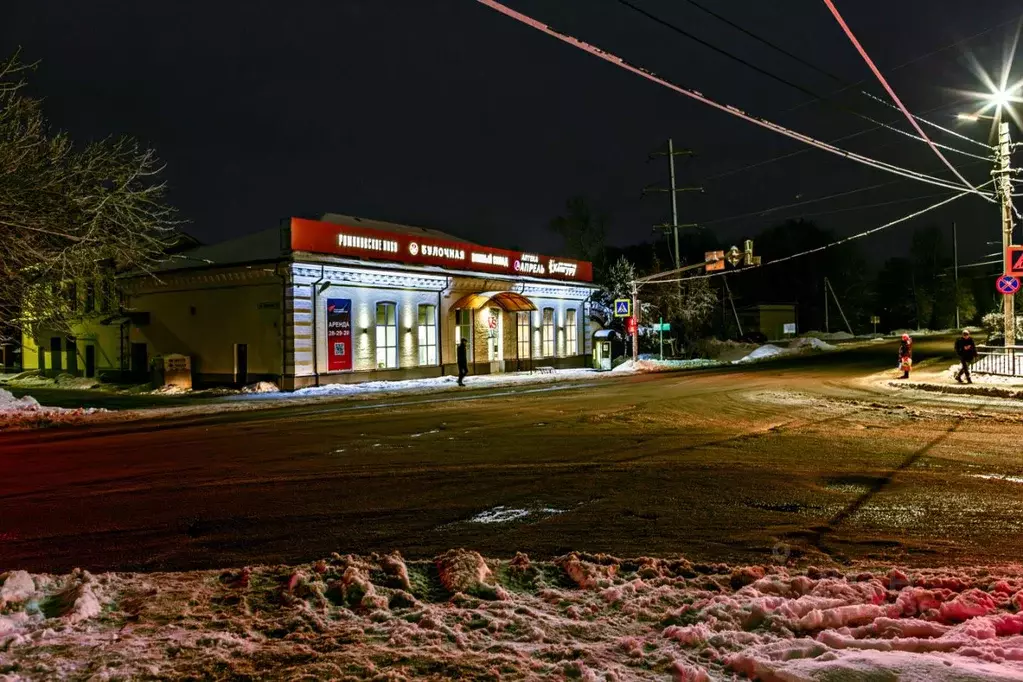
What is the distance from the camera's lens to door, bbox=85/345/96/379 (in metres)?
34.7

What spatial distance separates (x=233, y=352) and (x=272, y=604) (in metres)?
25.5

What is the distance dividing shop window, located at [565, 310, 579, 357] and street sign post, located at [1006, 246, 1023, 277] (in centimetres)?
2405

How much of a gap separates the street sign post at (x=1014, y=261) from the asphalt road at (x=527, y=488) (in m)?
5.86

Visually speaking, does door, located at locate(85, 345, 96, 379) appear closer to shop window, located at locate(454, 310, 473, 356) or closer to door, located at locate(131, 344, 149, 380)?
door, located at locate(131, 344, 149, 380)

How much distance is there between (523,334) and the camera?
3881 cm

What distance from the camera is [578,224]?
61.8 m

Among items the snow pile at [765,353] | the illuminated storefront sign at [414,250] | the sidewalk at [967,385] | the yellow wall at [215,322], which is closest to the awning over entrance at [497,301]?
the illuminated storefront sign at [414,250]

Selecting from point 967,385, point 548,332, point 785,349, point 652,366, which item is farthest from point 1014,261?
point 785,349

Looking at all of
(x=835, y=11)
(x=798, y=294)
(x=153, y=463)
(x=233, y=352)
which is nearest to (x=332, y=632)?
(x=153, y=463)

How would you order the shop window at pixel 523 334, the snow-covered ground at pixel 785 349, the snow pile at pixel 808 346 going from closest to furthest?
the shop window at pixel 523 334 → the snow-covered ground at pixel 785 349 → the snow pile at pixel 808 346

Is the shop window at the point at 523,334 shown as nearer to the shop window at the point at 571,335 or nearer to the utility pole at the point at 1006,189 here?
the shop window at the point at 571,335

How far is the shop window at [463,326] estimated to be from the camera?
3434cm

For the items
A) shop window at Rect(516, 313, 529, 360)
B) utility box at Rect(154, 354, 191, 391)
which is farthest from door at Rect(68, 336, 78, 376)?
shop window at Rect(516, 313, 529, 360)

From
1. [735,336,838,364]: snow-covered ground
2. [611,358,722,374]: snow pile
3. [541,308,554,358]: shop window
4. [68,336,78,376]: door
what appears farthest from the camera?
[735,336,838,364]: snow-covered ground
